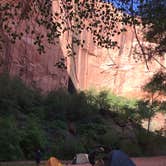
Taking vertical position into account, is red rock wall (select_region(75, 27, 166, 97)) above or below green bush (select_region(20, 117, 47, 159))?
above

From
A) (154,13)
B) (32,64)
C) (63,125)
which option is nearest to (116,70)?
(32,64)

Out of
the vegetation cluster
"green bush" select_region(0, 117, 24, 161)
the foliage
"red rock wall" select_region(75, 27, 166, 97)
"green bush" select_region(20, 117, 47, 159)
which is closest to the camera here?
the foliage

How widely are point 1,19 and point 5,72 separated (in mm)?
21752

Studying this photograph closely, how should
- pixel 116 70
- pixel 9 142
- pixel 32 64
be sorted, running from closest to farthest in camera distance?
pixel 9 142
pixel 32 64
pixel 116 70

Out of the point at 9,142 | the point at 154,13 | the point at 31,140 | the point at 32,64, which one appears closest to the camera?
the point at 154,13

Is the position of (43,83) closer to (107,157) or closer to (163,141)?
(163,141)

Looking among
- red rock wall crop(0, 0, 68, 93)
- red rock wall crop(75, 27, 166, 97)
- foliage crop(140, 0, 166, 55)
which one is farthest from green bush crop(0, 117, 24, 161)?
red rock wall crop(75, 27, 166, 97)

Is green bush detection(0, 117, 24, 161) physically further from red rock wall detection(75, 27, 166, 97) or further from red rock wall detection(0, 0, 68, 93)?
red rock wall detection(75, 27, 166, 97)

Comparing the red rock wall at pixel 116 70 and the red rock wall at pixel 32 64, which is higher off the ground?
the red rock wall at pixel 116 70

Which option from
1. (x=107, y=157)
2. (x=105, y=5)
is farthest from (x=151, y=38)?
(x=107, y=157)

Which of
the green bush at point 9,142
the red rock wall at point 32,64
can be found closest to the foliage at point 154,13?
the green bush at point 9,142

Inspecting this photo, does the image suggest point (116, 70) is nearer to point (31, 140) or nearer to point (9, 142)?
point (31, 140)

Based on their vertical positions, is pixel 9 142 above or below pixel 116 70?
below

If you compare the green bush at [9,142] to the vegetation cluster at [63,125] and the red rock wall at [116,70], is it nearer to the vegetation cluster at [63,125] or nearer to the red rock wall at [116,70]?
the vegetation cluster at [63,125]
